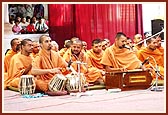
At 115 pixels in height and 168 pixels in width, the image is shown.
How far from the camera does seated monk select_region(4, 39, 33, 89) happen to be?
18.8 ft

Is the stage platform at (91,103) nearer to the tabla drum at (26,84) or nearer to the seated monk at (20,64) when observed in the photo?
the tabla drum at (26,84)

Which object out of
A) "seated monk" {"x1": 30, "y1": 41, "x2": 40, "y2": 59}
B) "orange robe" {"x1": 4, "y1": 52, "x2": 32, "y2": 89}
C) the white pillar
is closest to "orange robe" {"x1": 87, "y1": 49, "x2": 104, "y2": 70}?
"seated monk" {"x1": 30, "y1": 41, "x2": 40, "y2": 59}

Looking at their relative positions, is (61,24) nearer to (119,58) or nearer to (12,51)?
(12,51)

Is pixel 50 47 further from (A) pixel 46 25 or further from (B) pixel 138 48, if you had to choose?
(B) pixel 138 48

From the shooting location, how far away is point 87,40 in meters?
6.06

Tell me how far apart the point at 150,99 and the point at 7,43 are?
6.13ft

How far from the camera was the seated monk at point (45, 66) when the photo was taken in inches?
219

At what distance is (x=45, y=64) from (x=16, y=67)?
→ 18.1 inches

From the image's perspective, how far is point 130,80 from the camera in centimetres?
576

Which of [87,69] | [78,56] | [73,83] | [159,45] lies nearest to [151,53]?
[159,45]

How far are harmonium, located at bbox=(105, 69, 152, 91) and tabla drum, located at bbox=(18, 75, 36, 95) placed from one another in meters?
1.04

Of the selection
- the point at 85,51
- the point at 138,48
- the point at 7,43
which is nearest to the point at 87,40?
the point at 85,51

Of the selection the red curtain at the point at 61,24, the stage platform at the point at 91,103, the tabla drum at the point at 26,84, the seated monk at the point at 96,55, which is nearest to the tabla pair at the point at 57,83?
the tabla drum at the point at 26,84

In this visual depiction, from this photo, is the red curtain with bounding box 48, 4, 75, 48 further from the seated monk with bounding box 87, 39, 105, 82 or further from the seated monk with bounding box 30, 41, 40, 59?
the seated monk with bounding box 87, 39, 105, 82
